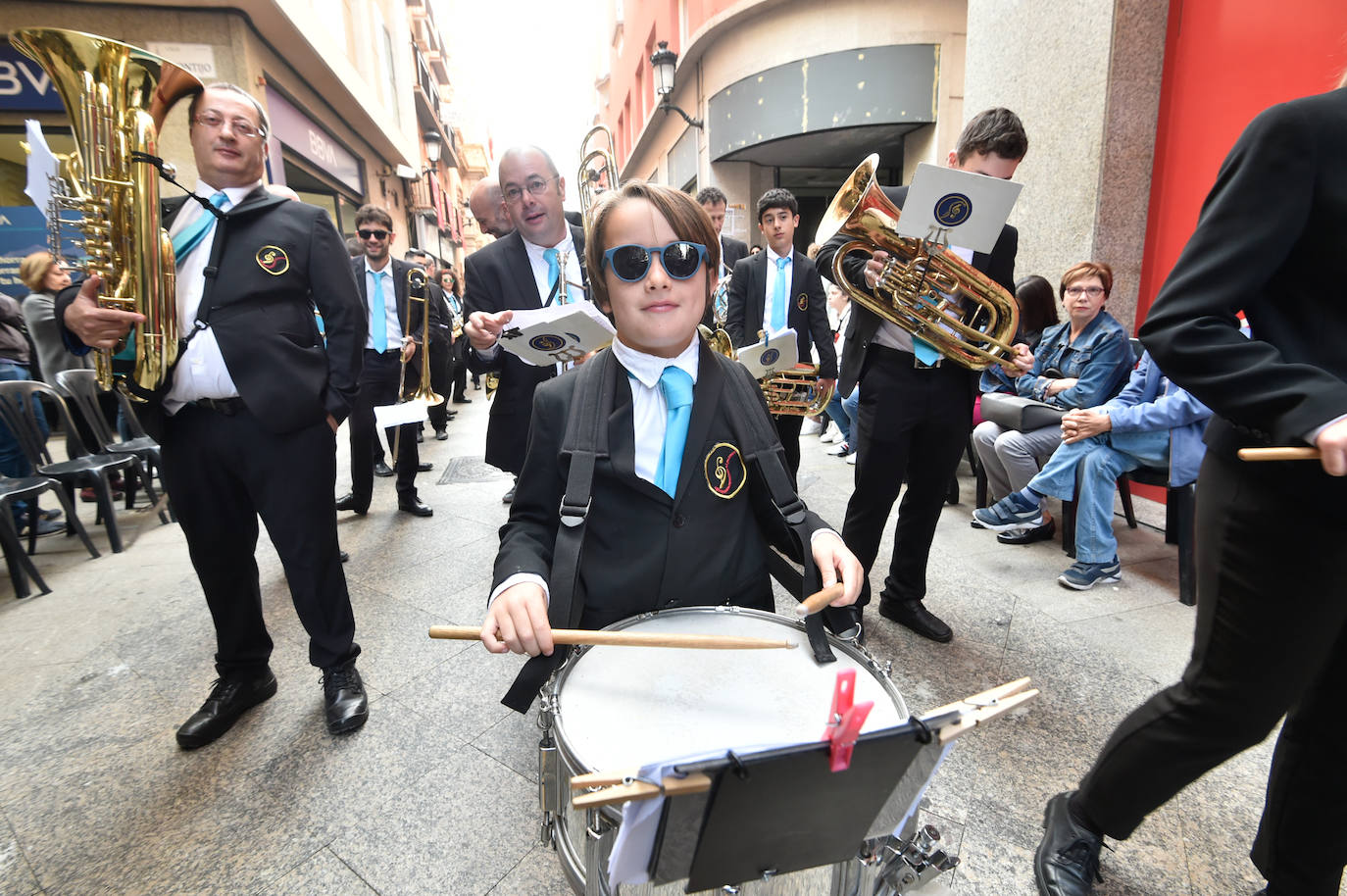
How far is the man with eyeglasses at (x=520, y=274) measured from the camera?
8.83 ft

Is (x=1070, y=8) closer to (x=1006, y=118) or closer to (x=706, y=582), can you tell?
(x=1006, y=118)

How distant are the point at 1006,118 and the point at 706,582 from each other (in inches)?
90.2

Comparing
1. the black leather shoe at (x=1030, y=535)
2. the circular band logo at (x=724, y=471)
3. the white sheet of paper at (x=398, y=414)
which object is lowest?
the black leather shoe at (x=1030, y=535)

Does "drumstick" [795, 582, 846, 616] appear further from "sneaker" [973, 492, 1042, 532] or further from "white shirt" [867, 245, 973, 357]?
"sneaker" [973, 492, 1042, 532]

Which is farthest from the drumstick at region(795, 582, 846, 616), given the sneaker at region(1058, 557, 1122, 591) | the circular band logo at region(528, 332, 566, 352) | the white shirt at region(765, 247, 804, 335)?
the white shirt at region(765, 247, 804, 335)

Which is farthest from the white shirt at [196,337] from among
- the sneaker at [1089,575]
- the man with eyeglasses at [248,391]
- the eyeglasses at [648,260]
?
the sneaker at [1089,575]

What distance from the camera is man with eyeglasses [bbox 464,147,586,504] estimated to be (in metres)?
2.69

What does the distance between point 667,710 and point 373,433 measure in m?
4.27

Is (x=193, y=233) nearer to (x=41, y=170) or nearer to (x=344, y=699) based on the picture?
(x=41, y=170)

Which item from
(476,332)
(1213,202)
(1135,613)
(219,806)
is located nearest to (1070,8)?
(1135,613)

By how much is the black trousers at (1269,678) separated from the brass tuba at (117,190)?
2955mm

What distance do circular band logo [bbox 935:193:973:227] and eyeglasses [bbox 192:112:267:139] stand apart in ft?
8.27

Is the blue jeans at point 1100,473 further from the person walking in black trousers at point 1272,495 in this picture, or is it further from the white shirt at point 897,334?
the person walking in black trousers at point 1272,495

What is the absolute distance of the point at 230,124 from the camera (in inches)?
81.8
